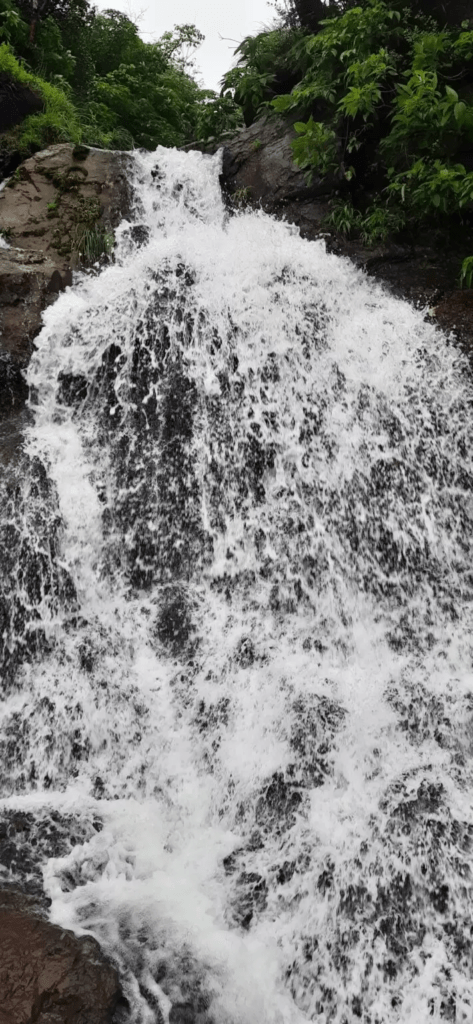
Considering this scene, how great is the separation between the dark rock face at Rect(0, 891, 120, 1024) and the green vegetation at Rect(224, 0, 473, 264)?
20.4ft

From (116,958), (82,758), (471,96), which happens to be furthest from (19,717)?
(471,96)

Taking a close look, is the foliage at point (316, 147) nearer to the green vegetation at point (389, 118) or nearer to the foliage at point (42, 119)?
the green vegetation at point (389, 118)

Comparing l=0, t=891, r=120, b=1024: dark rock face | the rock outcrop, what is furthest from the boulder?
l=0, t=891, r=120, b=1024: dark rock face

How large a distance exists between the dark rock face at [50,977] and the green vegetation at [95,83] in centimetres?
872

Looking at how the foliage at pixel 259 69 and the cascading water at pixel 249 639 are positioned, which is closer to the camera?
the cascading water at pixel 249 639

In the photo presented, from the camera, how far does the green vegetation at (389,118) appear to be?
656 cm

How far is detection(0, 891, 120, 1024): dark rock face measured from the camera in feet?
9.61

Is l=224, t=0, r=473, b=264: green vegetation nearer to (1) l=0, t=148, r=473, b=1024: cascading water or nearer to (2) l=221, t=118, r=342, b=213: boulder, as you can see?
(2) l=221, t=118, r=342, b=213: boulder

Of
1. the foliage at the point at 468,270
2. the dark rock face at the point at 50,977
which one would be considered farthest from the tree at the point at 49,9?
the dark rock face at the point at 50,977

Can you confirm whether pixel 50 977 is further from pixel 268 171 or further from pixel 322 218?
pixel 268 171

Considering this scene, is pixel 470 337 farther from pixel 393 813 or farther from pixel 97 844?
pixel 97 844

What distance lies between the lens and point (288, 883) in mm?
3793

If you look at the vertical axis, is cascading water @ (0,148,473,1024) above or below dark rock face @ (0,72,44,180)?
below

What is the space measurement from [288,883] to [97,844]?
1172 millimetres
